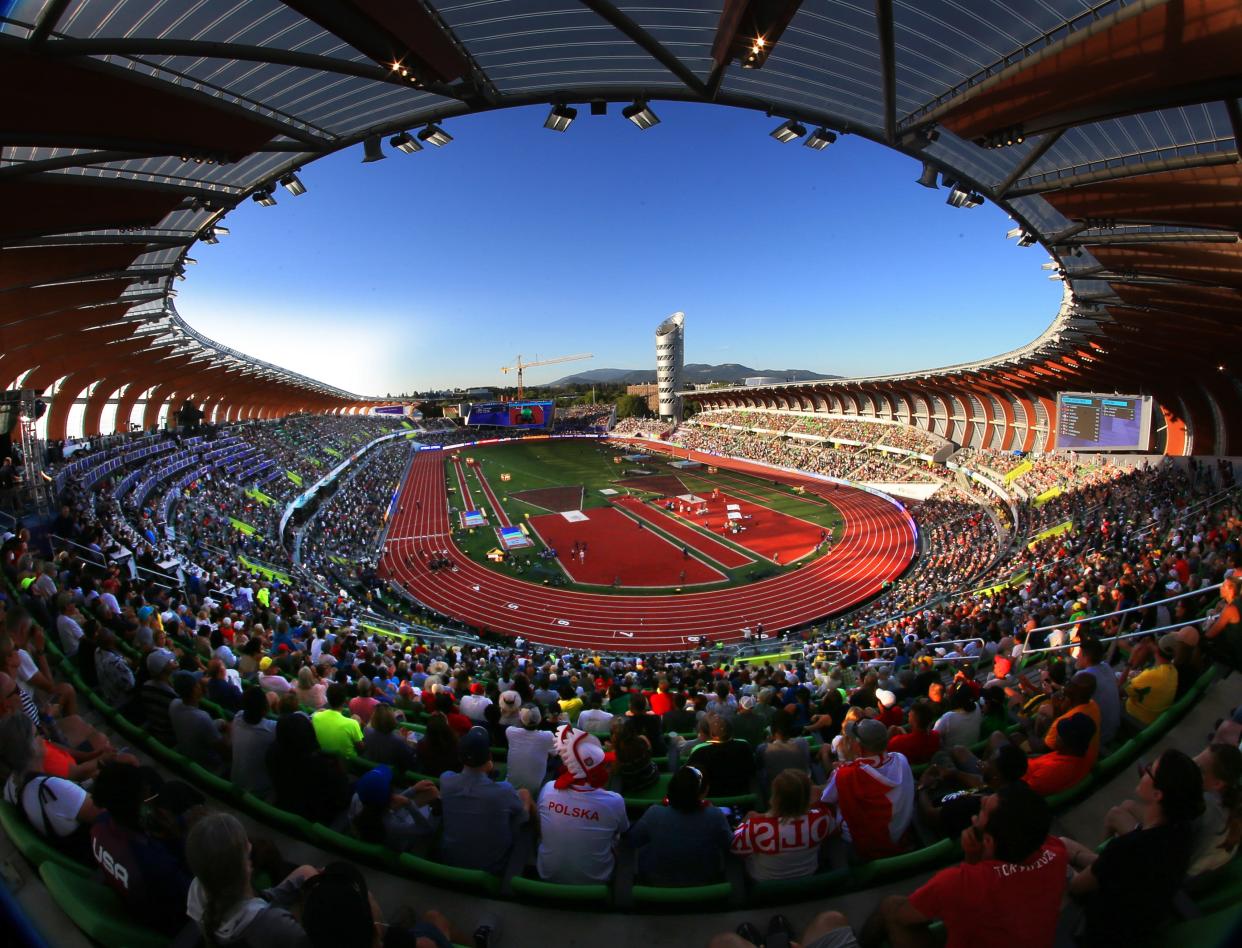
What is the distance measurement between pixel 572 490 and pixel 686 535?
18172 millimetres

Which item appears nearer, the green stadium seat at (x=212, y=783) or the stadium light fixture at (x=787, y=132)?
the green stadium seat at (x=212, y=783)

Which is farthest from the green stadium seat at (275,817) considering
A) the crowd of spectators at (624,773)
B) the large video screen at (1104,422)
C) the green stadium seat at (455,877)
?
the large video screen at (1104,422)

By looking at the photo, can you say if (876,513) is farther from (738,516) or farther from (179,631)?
(179,631)

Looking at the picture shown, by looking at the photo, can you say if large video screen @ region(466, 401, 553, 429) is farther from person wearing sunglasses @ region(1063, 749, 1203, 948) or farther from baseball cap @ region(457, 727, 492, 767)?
person wearing sunglasses @ region(1063, 749, 1203, 948)

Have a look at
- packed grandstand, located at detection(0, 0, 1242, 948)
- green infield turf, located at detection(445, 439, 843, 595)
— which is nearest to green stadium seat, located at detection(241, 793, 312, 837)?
packed grandstand, located at detection(0, 0, 1242, 948)

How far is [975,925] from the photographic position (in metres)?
2.39

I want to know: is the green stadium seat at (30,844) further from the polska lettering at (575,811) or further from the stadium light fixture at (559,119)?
the stadium light fixture at (559,119)

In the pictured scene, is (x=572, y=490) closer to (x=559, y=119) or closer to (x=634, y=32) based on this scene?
(x=559, y=119)

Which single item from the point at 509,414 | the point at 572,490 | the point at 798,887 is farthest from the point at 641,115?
the point at 509,414

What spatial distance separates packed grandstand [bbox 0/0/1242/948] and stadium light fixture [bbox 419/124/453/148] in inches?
20.5

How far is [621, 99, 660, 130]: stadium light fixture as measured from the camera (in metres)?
9.83

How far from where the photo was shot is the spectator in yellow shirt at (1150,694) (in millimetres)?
4727

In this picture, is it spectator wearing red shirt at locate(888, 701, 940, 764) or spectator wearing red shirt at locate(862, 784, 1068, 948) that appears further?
spectator wearing red shirt at locate(888, 701, 940, 764)

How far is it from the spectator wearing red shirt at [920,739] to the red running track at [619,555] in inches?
950
